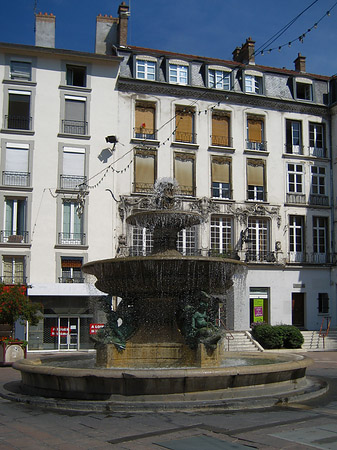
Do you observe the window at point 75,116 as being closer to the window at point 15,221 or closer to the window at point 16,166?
the window at point 16,166

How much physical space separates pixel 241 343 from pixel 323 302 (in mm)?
9293

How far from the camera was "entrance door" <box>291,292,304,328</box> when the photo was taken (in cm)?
3444

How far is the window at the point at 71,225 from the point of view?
30609mm

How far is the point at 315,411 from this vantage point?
9094 millimetres

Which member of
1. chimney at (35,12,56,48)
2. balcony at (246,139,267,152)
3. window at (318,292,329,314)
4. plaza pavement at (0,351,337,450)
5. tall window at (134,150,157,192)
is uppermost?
chimney at (35,12,56,48)

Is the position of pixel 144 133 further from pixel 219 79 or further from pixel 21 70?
pixel 21 70

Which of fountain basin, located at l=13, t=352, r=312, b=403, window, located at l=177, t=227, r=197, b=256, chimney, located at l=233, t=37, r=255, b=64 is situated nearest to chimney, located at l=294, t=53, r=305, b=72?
chimney, located at l=233, t=37, r=255, b=64

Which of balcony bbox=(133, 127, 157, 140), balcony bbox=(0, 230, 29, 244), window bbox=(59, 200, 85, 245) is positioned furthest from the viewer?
balcony bbox=(133, 127, 157, 140)

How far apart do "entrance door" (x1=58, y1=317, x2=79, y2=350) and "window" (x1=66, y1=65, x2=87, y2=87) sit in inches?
516

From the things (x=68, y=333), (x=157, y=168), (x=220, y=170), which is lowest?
(x=68, y=333)

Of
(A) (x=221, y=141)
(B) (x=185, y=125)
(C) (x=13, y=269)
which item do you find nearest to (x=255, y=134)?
(A) (x=221, y=141)

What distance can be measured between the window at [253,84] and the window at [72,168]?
11.2 metres

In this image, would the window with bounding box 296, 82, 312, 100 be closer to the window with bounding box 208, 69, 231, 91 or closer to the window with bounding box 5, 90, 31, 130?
the window with bounding box 208, 69, 231, 91

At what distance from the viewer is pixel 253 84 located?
1394 inches
